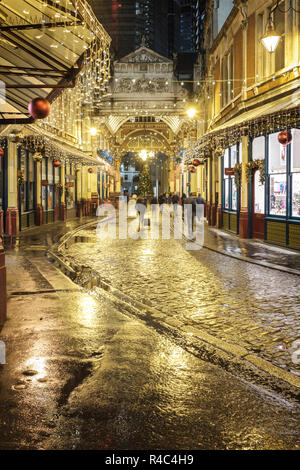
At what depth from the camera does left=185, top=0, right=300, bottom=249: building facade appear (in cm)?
1421

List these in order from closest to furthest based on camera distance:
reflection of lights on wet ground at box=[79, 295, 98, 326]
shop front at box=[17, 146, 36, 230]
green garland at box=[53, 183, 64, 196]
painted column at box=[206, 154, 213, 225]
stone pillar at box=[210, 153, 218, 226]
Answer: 1. reflection of lights on wet ground at box=[79, 295, 98, 326]
2. shop front at box=[17, 146, 36, 230]
3. stone pillar at box=[210, 153, 218, 226]
4. painted column at box=[206, 154, 213, 225]
5. green garland at box=[53, 183, 64, 196]

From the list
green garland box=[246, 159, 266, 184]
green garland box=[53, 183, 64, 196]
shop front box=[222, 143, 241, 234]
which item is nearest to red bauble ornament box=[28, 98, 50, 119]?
green garland box=[246, 159, 266, 184]

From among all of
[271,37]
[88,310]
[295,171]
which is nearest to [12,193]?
[295,171]

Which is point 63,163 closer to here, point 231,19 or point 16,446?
point 231,19

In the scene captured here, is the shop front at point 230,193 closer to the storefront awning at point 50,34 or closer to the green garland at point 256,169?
the green garland at point 256,169

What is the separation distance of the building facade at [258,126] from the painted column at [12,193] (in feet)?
26.4

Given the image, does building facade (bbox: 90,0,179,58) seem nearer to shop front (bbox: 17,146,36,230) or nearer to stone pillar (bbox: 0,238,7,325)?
shop front (bbox: 17,146,36,230)

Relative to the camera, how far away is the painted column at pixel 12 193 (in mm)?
19641

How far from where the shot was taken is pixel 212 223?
25.4m

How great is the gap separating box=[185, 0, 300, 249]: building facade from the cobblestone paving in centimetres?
325

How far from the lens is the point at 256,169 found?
1703cm

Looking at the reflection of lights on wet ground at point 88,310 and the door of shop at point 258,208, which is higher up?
the door of shop at point 258,208

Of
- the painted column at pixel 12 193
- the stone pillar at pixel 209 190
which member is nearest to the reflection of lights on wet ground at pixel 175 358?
the painted column at pixel 12 193

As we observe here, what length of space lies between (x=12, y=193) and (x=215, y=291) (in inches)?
526
